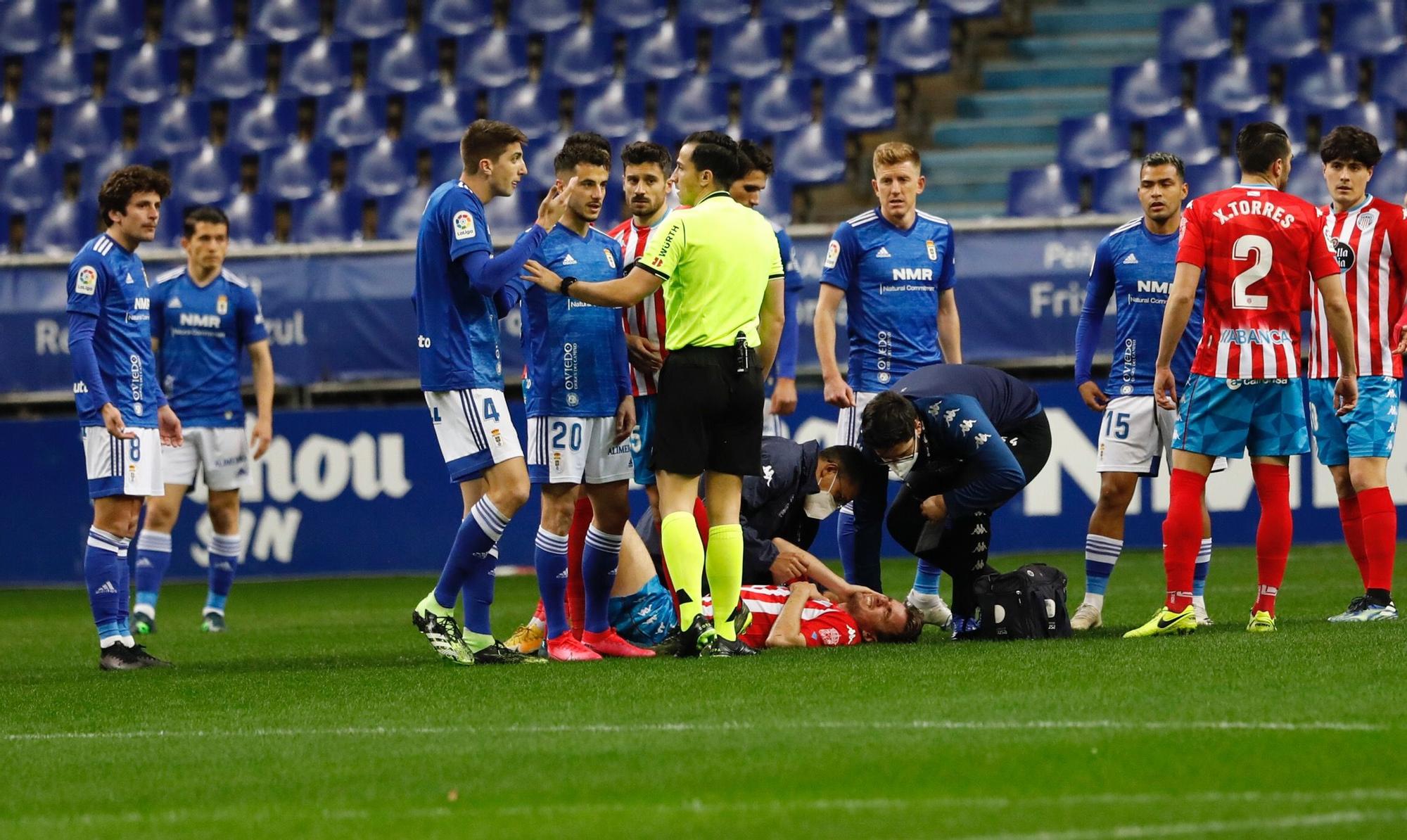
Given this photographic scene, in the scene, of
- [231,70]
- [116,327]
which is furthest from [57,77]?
[116,327]

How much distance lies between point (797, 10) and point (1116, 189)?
167 inches

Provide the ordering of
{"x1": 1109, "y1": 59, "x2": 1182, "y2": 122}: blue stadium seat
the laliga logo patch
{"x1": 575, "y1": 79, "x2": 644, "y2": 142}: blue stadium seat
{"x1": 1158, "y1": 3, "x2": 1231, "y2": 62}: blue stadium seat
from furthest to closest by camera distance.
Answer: {"x1": 575, "y1": 79, "x2": 644, "y2": 142}: blue stadium seat < {"x1": 1158, "y1": 3, "x2": 1231, "y2": 62}: blue stadium seat < {"x1": 1109, "y1": 59, "x2": 1182, "y2": 122}: blue stadium seat < the laliga logo patch

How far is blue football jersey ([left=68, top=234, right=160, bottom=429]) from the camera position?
8.09 metres

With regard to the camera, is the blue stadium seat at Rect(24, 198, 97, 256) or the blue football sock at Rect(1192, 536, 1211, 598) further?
the blue stadium seat at Rect(24, 198, 97, 256)

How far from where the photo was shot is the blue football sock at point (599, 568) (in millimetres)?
7922

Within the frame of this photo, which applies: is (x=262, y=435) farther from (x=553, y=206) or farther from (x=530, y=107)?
(x=530, y=107)

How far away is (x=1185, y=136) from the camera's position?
15836mm

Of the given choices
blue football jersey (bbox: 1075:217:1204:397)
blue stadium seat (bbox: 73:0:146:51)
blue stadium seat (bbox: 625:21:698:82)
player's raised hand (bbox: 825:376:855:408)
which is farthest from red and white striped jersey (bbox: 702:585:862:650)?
blue stadium seat (bbox: 73:0:146:51)

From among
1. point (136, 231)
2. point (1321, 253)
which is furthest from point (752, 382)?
point (136, 231)

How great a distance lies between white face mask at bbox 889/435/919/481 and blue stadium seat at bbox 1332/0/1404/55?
10.1 m

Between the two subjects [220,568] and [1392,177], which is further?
[1392,177]

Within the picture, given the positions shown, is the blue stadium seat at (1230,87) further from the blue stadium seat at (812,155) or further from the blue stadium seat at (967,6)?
the blue stadium seat at (812,155)

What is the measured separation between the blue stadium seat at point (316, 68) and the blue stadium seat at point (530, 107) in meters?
1.73

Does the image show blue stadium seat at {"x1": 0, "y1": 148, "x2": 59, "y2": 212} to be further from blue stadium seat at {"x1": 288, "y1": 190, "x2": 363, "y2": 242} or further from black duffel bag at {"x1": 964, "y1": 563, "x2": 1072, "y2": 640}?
black duffel bag at {"x1": 964, "y1": 563, "x2": 1072, "y2": 640}
